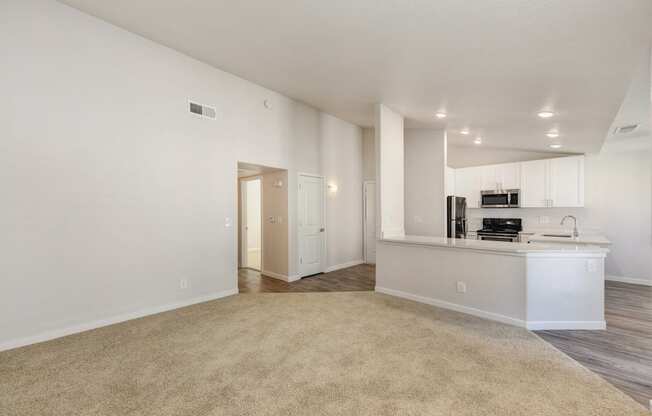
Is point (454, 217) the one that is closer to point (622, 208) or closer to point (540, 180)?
point (540, 180)

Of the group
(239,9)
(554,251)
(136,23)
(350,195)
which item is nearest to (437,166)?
(350,195)

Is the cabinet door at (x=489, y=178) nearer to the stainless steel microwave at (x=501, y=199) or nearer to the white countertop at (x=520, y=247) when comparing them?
the stainless steel microwave at (x=501, y=199)

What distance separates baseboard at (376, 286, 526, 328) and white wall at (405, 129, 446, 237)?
2170 mm

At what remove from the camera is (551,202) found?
20.3ft

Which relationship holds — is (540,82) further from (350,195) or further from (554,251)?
(350,195)

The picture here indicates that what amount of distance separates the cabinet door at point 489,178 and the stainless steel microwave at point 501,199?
121 mm

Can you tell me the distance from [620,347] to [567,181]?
435 centimetres

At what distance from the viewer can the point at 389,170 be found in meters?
5.08

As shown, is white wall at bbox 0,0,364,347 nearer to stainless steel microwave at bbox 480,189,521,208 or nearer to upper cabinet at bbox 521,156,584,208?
stainless steel microwave at bbox 480,189,521,208

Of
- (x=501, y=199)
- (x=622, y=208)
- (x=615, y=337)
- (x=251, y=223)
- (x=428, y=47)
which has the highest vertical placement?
(x=428, y=47)

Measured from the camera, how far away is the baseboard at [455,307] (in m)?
3.37

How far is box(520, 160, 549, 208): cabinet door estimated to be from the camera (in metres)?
6.29

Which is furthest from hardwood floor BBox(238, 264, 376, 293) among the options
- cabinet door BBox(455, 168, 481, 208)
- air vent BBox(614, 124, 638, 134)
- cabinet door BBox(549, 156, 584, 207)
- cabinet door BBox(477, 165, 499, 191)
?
air vent BBox(614, 124, 638, 134)

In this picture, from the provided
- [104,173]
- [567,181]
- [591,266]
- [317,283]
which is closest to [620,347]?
[591,266]
